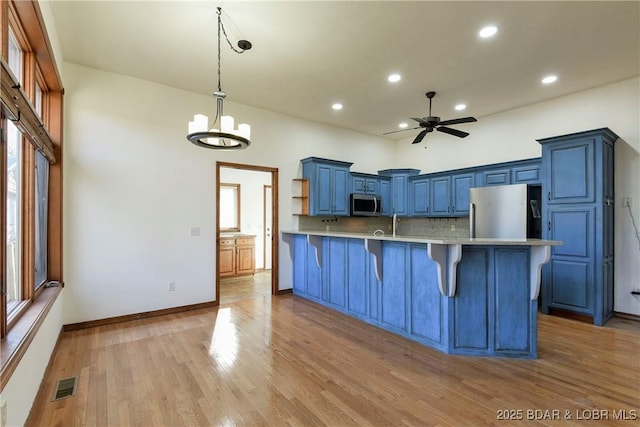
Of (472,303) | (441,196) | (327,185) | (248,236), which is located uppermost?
(327,185)

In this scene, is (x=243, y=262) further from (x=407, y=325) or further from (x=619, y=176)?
(x=619, y=176)

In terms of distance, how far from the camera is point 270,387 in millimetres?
2359

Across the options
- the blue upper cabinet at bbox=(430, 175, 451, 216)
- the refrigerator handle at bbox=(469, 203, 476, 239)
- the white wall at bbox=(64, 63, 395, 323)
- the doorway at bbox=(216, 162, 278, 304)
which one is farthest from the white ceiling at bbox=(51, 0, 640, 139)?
the doorway at bbox=(216, 162, 278, 304)

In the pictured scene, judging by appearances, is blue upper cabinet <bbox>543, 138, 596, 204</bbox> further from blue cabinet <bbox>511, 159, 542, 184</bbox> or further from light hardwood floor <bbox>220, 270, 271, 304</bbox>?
light hardwood floor <bbox>220, 270, 271, 304</bbox>

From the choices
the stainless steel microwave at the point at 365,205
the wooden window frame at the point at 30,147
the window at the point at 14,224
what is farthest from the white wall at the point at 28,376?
the stainless steel microwave at the point at 365,205

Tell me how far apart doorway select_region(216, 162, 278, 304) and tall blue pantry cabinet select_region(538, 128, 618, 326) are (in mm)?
4069

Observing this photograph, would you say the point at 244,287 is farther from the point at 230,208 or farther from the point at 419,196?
the point at 419,196

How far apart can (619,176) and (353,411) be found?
15.3ft

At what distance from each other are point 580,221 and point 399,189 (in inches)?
122

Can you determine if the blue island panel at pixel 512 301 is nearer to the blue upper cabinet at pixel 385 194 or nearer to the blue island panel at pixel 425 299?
the blue island panel at pixel 425 299

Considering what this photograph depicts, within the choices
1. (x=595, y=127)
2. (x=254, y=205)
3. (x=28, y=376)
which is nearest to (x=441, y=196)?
(x=595, y=127)

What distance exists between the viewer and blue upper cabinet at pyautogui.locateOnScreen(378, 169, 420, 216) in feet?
21.0

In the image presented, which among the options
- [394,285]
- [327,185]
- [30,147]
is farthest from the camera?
[327,185]

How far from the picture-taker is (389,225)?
23.2ft
